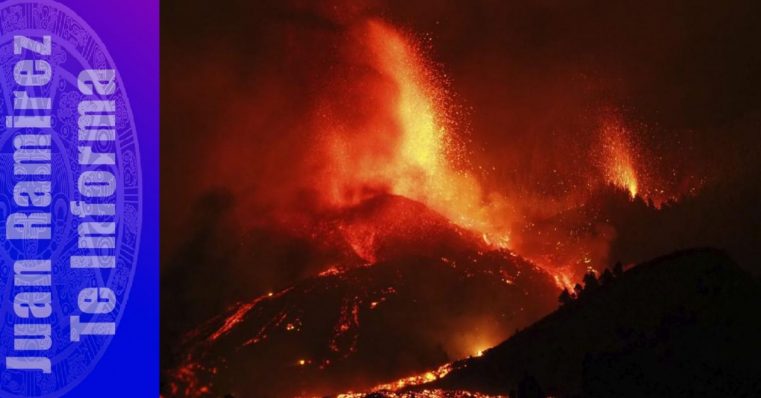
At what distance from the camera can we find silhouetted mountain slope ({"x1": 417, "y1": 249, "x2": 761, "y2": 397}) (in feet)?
15.3

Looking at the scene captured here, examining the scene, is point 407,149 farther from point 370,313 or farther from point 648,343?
point 648,343

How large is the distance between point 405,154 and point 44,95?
333cm

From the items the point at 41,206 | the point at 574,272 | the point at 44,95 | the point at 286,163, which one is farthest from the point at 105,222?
the point at 574,272

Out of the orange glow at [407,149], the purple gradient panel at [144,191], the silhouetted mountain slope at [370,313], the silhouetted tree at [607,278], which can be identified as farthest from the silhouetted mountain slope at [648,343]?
the purple gradient panel at [144,191]

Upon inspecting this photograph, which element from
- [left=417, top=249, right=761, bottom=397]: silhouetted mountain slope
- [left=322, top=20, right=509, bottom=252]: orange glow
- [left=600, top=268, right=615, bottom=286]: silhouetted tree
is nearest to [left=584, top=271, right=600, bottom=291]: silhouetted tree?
[left=600, top=268, right=615, bottom=286]: silhouetted tree

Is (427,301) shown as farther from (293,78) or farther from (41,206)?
(41,206)

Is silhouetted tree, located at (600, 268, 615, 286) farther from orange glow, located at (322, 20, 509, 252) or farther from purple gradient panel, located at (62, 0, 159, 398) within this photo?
purple gradient panel, located at (62, 0, 159, 398)

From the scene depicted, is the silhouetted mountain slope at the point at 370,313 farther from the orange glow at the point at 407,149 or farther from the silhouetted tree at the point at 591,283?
the silhouetted tree at the point at 591,283

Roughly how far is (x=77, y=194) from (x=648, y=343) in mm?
3338

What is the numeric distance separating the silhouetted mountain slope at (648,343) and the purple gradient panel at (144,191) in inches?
73.5

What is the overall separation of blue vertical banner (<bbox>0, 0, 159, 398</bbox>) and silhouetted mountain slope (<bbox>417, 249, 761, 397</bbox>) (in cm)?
207

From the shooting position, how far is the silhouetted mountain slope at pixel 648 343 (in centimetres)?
A: 466

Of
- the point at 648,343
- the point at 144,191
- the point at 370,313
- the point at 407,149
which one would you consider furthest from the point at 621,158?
the point at 144,191

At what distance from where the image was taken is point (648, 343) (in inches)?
193
